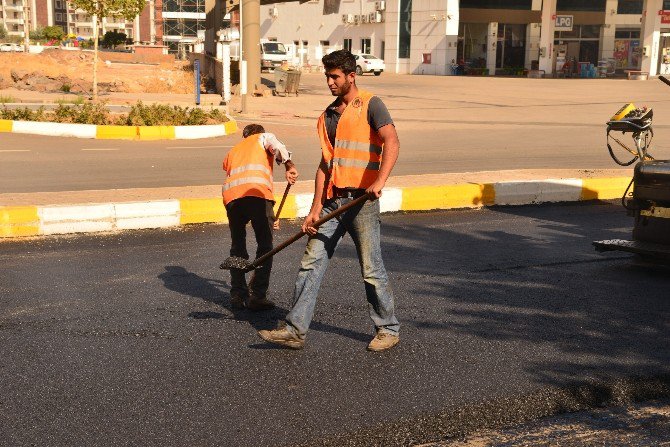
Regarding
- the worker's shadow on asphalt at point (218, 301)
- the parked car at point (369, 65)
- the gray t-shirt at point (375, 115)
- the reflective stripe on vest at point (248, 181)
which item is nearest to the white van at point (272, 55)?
the parked car at point (369, 65)

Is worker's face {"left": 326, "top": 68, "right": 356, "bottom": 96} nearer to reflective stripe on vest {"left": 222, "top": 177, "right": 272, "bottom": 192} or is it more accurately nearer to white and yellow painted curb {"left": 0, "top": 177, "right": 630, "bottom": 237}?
reflective stripe on vest {"left": 222, "top": 177, "right": 272, "bottom": 192}

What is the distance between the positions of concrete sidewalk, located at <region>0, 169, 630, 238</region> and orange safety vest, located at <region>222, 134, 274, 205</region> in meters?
3.18

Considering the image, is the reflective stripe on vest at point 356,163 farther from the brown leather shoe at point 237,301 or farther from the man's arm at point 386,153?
the brown leather shoe at point 237,301

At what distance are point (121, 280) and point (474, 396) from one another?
11.3ft

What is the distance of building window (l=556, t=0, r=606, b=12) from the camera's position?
194 ft

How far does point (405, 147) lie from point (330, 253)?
39.3 feet

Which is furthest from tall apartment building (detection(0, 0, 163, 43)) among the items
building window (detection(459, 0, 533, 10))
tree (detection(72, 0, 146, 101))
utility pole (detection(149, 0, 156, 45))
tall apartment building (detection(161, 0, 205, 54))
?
tree (detection(72, 0, 146, 101))

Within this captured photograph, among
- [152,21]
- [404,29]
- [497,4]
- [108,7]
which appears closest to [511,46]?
[497,4]

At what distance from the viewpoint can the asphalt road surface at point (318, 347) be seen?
13.8 ft

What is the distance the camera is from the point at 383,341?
5.27m

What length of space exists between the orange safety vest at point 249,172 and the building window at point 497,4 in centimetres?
5665

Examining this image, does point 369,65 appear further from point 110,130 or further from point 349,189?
point 349,189

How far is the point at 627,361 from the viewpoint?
511 centimetres

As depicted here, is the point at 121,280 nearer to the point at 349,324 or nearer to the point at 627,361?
the point at 349,324
